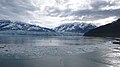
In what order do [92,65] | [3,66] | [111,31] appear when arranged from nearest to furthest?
[3,66] → [92,65] → [111,31]

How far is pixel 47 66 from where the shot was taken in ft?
61.1

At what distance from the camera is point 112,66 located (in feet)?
61.6

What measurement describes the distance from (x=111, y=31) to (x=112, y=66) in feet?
450

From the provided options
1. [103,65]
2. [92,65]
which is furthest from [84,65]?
[103,65]

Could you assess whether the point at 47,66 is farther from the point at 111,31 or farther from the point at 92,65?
the point at 111,31

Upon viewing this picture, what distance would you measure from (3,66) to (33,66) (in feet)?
10.1

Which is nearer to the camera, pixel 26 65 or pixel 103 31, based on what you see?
pixel 26 65

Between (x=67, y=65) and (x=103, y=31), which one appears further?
(x=103, y=31)

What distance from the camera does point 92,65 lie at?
19484mm

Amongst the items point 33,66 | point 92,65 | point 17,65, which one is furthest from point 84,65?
point 17,65

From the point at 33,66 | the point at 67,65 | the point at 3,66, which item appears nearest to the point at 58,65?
the point at 67,65

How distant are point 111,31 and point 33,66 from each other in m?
140

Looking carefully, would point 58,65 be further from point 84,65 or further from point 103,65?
point 103,65


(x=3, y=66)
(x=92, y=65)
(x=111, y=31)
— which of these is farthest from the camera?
(x=111, y=31)
